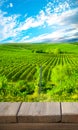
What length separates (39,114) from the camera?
0.76m

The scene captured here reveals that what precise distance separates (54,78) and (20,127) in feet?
29.2

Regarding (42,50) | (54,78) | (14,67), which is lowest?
(54,78)

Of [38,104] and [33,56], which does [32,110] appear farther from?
[33,56]

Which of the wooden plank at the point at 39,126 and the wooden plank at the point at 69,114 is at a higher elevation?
the wooden plank at the point at 69,114

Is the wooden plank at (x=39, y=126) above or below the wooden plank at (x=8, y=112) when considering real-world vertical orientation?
below

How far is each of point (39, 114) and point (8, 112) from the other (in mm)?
78

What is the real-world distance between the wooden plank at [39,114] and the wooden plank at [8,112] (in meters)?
0.01

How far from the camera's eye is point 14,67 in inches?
→ 299

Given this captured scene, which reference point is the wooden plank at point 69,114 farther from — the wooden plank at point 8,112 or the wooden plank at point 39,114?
the wooden plank at point 8,112

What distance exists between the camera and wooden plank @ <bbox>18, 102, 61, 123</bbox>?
0.75m

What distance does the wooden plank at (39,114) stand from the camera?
0.75m

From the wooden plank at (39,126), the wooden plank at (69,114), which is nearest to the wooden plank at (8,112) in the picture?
the wooden plank at (39,126)

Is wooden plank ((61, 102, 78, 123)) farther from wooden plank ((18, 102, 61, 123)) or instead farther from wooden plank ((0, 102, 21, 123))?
wooden plank ((0, 102, 21, 123))

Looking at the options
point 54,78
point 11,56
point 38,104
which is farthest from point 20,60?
point 38,104
